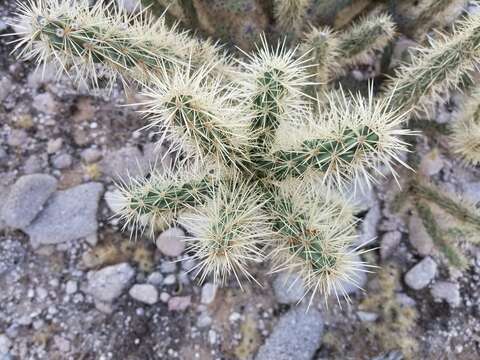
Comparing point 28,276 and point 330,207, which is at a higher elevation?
point 330,207

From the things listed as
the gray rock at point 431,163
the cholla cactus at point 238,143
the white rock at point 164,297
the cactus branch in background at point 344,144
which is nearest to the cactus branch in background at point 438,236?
the gray rock at point 431,163

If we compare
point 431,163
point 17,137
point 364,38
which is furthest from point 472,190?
point 17,137

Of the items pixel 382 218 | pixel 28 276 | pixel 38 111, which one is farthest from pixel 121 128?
pixel 382 218

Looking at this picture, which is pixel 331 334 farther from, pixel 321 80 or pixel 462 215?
pixel 321 80

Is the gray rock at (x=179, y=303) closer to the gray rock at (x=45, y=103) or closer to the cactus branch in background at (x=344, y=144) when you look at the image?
the cactus branch in background at (x=344, y=144)

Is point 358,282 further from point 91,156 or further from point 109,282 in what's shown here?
Answer: point 91,156

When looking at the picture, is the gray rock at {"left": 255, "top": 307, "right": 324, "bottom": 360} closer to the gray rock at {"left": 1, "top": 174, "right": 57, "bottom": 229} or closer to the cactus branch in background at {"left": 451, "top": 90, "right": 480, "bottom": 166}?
the cactus branch in background at {"left": 451, "top": 90, "right": 480, "bottom": 166}
